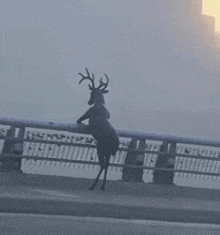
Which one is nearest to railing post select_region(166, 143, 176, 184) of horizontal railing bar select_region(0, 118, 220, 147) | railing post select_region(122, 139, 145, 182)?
horizontal railing bar select_region(0, 118, 220, 147)

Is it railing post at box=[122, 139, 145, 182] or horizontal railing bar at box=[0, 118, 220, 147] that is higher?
horizontal railing bar at box=[0, 118, 220, 147]

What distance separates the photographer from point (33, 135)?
14.8m

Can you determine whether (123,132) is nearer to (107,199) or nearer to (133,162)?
(133,162)

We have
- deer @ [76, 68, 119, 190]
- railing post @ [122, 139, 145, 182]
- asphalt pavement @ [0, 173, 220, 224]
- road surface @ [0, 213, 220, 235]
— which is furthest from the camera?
railing post @ [122, 139, 145, 182]

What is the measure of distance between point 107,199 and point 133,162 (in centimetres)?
401

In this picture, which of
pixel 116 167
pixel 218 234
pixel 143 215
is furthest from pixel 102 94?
pixel 218 234

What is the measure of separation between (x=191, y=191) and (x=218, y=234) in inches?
256

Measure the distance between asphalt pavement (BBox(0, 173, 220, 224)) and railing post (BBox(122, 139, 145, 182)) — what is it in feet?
0.99

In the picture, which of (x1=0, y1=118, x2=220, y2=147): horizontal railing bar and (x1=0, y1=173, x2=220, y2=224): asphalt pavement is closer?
(x1=0, y1=173, x2=220, y2=224): asphalt pavement

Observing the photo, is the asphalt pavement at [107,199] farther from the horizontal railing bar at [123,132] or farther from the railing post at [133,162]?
the horizontal railing bar at [123,132]

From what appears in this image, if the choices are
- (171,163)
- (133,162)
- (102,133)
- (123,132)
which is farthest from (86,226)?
(171,163)

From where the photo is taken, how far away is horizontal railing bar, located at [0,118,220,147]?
14391mm

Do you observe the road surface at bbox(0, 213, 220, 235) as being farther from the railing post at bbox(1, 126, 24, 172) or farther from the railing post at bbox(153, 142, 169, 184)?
the railing post at bbox(153, 142, 169, 184)

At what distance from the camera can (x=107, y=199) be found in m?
12.1
